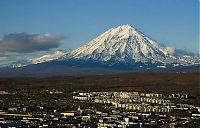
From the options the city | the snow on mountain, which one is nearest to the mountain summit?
the snow on mountain

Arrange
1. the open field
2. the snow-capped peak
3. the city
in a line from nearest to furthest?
the city → the open field → the snow-capped peak

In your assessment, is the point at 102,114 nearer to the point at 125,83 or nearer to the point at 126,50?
the point at 125,83

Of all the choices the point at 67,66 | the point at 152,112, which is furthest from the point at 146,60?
the point at 152,112

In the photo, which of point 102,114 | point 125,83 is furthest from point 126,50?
point 102,114

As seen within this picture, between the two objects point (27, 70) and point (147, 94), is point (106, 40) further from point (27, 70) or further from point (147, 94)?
point (147, 94)

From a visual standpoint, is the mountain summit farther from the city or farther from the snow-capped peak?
the city

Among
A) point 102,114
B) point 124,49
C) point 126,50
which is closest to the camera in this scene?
point 102,114

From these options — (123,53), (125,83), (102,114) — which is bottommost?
(102,114)

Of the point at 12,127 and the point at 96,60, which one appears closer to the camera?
the point at 12,127
